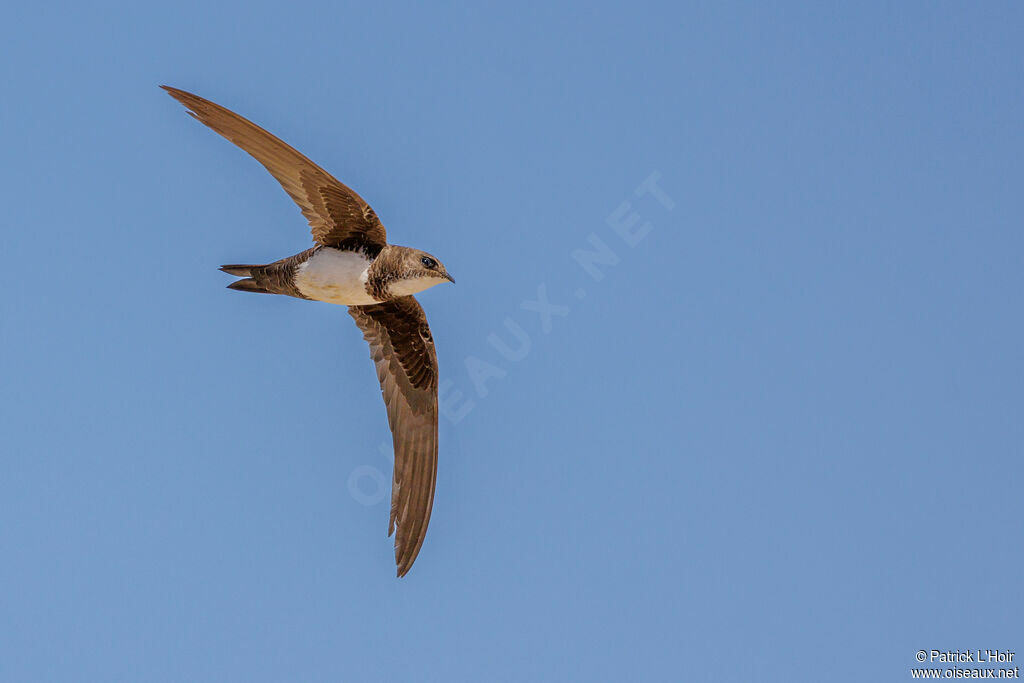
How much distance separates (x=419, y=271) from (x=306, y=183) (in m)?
1.30

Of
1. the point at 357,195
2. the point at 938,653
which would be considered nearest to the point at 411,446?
the point at 357,195

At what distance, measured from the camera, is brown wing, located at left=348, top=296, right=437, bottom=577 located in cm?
1190

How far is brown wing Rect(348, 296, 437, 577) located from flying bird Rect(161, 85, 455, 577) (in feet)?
0.03

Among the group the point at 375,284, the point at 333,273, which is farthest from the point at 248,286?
the point at 375,284

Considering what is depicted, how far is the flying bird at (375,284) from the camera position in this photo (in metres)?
10.2

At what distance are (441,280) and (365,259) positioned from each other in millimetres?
815

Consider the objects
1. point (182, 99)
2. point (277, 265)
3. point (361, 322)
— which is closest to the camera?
point (182, 99)

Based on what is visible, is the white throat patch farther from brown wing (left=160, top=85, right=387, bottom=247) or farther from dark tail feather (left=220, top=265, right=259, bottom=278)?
dark tail feather (left=220, top=265, right=259, bottom=278)

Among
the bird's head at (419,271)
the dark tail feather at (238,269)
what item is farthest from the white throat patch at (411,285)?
the dark tail feather at (238,269)

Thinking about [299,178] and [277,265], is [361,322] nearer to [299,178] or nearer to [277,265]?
[277,265]

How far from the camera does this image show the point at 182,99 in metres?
9.55

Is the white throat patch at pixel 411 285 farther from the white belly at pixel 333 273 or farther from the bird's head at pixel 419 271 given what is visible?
the white belly at pixel 333 273

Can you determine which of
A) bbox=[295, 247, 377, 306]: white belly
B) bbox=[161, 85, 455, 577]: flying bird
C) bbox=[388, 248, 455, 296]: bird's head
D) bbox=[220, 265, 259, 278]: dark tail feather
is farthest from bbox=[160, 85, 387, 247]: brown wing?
bbox=[220, 265, 259, 278]: dark tail feather

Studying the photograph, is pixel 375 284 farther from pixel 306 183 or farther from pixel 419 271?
pixel 306 183
